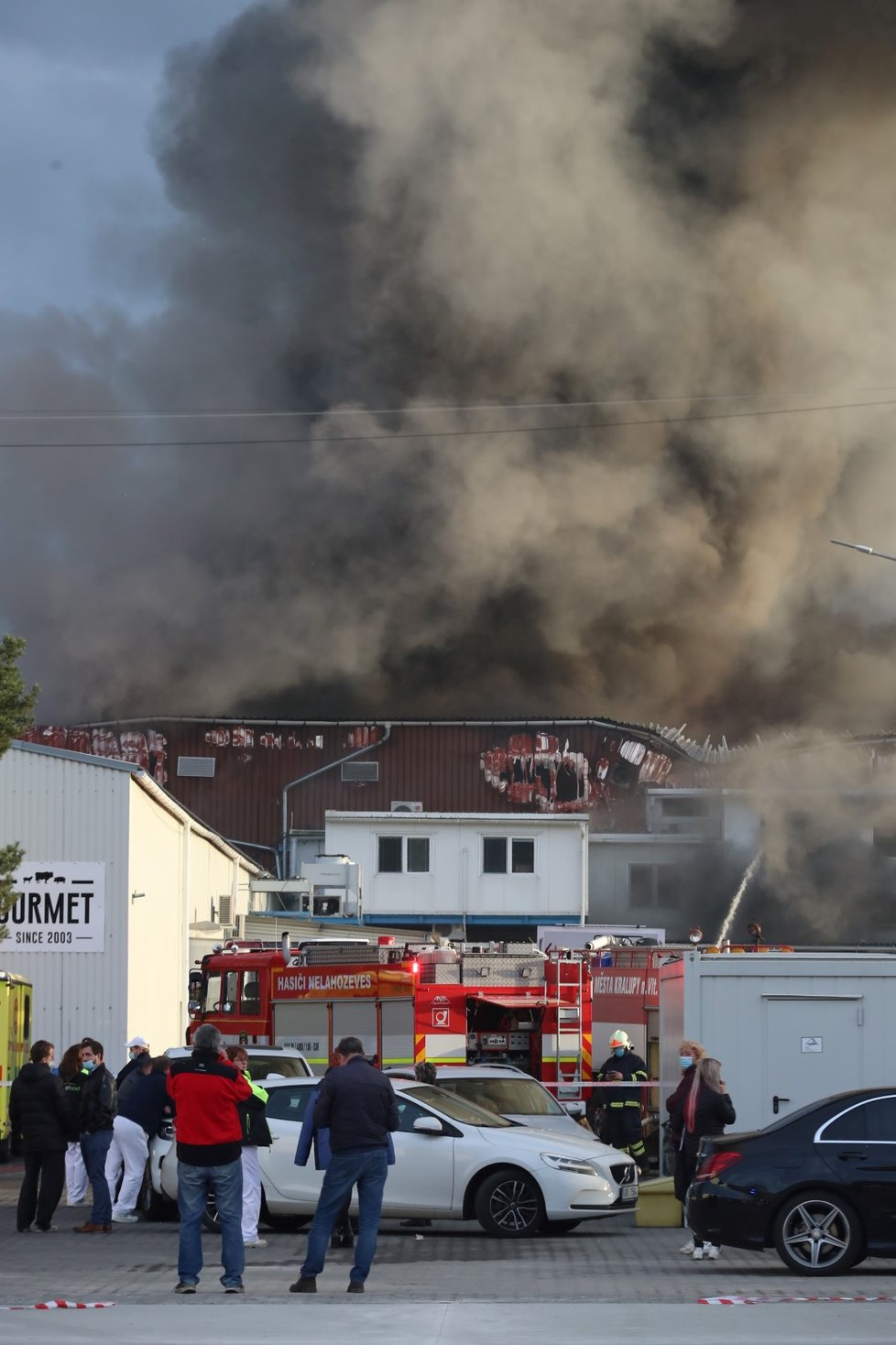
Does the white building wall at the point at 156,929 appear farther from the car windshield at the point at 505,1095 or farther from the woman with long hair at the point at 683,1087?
the woman with long hair at the point at 683,1087

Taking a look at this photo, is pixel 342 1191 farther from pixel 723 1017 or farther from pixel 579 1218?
pixel 723 1017

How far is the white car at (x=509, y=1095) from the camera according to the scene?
17172 mm

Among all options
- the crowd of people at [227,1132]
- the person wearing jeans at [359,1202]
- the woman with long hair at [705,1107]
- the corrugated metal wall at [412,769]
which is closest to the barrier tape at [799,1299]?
the crowd of people at [227,1132]

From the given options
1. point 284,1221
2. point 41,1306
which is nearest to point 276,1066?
point 284,1221

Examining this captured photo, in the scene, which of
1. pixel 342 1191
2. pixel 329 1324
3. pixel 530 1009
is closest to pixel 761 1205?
pixel 342 1191

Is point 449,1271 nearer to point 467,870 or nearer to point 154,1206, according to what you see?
point 154,1206

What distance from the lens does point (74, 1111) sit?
51.2 feet

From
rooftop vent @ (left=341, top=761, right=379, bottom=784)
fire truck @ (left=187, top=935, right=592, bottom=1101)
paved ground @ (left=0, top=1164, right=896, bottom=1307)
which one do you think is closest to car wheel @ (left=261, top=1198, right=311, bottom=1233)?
paved ground @ (left=0, top=1164, right=896, bottom=1307)

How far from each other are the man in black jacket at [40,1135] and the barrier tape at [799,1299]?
6.56 meters

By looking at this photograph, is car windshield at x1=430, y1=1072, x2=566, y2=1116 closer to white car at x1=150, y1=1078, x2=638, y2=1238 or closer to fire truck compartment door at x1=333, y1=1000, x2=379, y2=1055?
white car at x1=150, y1=1078, x2=638, y2=1238

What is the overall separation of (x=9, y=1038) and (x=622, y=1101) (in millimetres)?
8803

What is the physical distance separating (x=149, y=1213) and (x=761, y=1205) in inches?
269

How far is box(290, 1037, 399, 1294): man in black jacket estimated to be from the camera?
1072 centimetres

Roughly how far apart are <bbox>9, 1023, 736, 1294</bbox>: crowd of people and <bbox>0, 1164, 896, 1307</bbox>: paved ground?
0.30 meters
